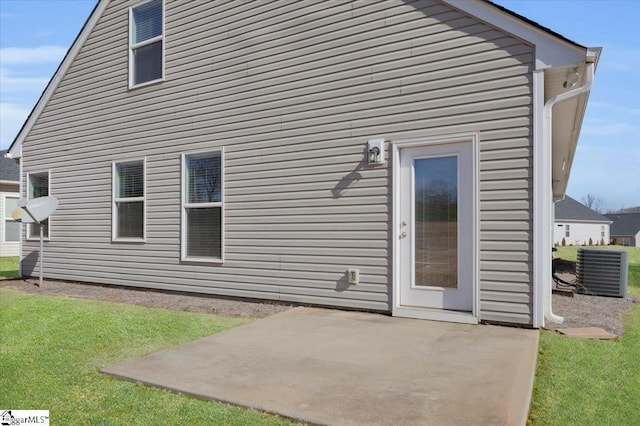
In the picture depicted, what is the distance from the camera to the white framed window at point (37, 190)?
977 cm

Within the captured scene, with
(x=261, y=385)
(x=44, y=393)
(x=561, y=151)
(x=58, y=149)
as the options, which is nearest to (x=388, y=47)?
(x=261, y=385)

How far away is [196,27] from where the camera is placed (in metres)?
7.48

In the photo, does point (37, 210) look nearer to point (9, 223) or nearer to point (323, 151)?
point (323, 151)

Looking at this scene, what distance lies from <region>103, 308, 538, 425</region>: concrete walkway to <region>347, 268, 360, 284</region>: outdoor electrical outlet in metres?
0.81

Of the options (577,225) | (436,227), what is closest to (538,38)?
(436,227)

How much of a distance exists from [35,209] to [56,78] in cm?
289

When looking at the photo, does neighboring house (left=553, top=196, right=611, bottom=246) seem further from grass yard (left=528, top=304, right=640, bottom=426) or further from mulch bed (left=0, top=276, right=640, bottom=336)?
grass yard (left=528, top=304, right=640, bottom=426)

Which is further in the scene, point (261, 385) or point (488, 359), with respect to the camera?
point (488, 359)

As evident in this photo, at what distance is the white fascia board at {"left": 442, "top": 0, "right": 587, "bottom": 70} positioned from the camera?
4520mm

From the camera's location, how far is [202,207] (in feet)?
23.9

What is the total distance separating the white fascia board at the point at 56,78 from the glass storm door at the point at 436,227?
23.7 ft

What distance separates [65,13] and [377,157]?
7.45m

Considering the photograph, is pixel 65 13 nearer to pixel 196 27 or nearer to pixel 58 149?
pixel 58 149

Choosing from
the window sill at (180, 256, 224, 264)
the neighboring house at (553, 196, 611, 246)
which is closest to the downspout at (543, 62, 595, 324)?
the window sill at (180, 256, 224, 264)
